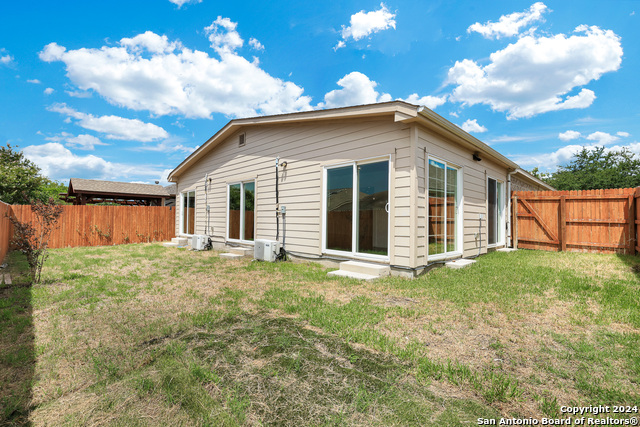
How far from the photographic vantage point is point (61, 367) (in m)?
2.17

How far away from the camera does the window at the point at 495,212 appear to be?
26.7 feet

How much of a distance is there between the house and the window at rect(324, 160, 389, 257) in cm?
2

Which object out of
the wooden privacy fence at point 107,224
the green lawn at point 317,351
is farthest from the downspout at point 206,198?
the green lawn at point 317,351

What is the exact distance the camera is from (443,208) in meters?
6.02

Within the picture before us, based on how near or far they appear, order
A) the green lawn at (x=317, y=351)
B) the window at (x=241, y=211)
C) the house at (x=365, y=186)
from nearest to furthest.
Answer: the green lawn at (x=317, y=351) < the house at (x=365, y=186) < the window at (x=241, y=211)

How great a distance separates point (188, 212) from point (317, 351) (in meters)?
10.8

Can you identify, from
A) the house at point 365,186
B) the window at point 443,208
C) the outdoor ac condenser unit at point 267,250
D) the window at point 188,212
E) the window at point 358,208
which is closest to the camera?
the house at point 365,186

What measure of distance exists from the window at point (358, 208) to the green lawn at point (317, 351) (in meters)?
1.21

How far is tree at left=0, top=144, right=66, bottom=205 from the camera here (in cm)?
1712

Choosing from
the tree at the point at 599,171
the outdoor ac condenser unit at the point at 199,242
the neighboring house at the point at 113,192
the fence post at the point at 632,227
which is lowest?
the outdoor ac condenser unit at the point at 199,242

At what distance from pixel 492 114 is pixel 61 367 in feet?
66.9

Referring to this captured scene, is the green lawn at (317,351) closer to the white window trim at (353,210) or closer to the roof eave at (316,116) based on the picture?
the white window trim at (353,210)

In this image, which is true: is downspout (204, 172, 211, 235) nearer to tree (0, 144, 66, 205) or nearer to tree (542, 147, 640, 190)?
tree (0, 144, 66, 205)

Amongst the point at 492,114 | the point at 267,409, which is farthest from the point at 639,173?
the point at 267,409
